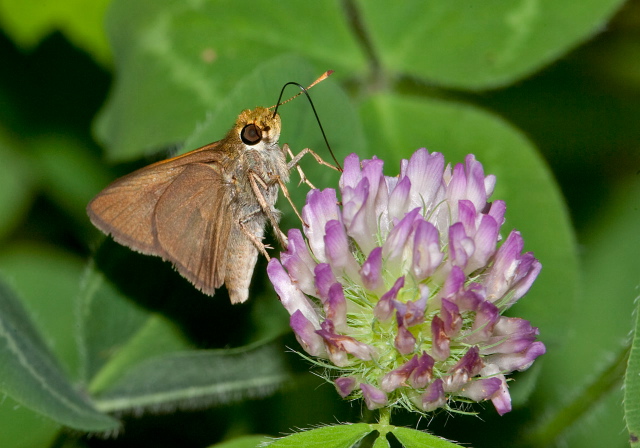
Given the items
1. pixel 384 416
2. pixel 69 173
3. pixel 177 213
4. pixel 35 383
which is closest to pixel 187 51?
pixel 69 173

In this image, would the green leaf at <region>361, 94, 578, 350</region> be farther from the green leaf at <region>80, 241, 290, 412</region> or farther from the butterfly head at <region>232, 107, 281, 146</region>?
the green leaf at <region>80, 241, 290, 412</region>

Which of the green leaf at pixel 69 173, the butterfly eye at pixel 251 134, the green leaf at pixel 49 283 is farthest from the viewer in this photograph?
the green leaf at pixel 69 173

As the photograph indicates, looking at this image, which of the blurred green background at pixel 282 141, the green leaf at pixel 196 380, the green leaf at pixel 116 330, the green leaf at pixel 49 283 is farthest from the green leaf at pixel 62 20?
the green leaf at pixel 196 380

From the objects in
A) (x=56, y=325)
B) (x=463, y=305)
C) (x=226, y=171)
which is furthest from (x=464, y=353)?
(x=56, y=325)

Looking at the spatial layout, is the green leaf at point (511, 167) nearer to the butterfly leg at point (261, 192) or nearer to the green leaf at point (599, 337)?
the green leaf at point (599, 337)

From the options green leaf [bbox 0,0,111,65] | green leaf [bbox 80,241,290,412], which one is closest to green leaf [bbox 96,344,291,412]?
green leaf [bbox 80,241,290,412]

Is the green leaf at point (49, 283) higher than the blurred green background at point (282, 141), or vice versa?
the blurred green background at point (282, 141)

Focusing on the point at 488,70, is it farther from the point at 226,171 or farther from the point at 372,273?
the point at 372,273

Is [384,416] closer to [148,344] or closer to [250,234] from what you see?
[250,234]
